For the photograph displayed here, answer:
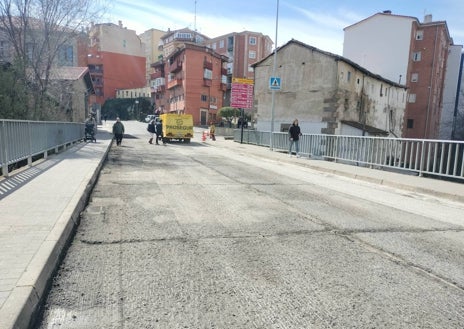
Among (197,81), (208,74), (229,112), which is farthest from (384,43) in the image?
(197,81)

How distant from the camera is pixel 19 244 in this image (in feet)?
12.9

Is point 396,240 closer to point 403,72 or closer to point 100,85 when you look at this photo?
point 403,72

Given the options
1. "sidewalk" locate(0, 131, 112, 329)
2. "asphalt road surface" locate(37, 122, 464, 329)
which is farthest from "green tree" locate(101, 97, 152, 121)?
"asphalt road surface" locate(37, 122, 464, 329)

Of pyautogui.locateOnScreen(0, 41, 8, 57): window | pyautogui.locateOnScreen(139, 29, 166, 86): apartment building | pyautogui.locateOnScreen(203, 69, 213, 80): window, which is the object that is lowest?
pyautogui.locateOnScreen(0, 41, 8, 57): window

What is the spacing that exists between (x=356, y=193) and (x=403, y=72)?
4869 centimetres

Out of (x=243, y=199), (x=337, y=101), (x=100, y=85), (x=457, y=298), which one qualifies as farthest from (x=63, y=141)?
(x=100, y=85)

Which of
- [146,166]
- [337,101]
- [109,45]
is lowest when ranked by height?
[146,166]

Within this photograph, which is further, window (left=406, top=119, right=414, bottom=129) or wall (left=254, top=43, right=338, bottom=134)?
window (left=406, top=119, right=414, bottom=129)

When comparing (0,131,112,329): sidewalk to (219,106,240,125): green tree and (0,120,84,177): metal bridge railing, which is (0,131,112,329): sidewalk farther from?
(219,106,240,125): green tree

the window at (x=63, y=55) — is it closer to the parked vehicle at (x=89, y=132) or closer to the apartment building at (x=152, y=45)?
the parked vehicle at (x=89, y=132)

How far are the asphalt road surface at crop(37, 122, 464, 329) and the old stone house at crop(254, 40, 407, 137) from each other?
2018 cm

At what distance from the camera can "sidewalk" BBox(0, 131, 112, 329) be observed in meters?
2.77

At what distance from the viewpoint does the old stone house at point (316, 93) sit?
26.4 metres

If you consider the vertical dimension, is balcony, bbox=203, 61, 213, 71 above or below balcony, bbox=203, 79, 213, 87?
above
